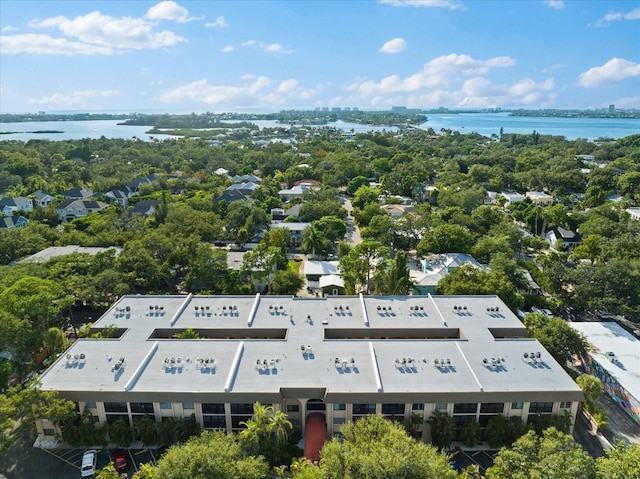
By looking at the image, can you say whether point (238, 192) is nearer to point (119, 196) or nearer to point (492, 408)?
point (119, 196)

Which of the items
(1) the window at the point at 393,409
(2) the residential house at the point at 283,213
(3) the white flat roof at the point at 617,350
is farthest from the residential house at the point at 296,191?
(1) the window at the point at 393,409

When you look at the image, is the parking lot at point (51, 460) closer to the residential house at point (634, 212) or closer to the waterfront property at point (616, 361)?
the waterfront property at point (616, 361)

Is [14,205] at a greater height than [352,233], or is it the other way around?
[14,205]

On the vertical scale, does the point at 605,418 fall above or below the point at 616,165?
below

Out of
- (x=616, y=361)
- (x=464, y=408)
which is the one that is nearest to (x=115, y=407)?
(x=464, y=408)

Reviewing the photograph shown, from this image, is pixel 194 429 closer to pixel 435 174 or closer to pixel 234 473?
pixel 234 473

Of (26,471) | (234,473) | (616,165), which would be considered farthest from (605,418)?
(616,165)
